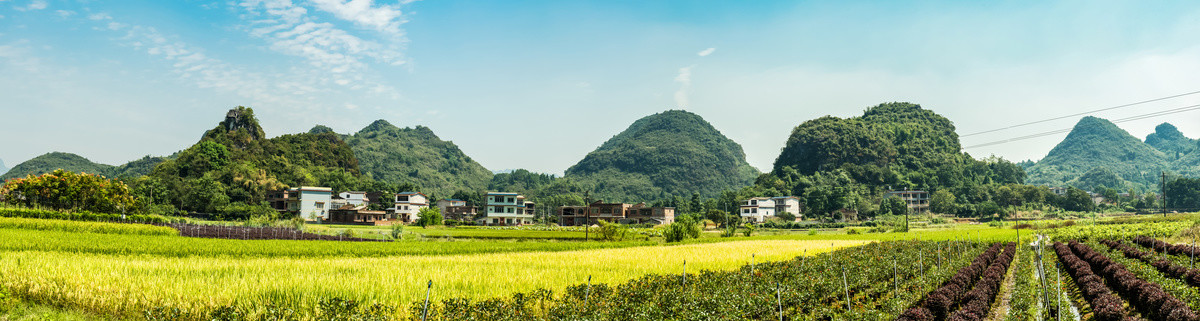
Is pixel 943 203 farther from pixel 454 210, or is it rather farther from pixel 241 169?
pixel 241 169

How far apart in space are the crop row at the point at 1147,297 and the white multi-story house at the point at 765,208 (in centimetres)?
8431

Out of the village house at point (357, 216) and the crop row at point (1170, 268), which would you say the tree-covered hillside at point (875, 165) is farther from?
the crop row at point (1170, 268)

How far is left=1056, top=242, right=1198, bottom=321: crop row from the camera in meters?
11.2

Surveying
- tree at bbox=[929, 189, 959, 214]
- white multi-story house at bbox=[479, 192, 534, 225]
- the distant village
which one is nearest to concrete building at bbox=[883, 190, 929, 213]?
tree at bbox=[929, 189, 959, 214]

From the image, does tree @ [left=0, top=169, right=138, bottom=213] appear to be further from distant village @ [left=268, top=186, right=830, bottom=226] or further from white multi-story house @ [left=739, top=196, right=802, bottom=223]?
white multi-story house @ [left=739, top=196, right=802, bottom=223]

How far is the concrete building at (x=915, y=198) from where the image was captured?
121500mm

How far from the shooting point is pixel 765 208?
107812mm

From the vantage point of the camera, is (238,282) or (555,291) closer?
(238,282)

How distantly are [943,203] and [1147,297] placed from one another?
114303mm

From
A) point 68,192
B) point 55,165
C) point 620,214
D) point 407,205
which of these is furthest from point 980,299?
point 55,165

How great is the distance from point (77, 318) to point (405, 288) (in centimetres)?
526

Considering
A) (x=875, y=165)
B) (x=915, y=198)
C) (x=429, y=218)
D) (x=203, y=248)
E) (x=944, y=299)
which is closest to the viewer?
(x=944, y=299)

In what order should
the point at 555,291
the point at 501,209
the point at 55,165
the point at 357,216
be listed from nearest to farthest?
the point at 555,291
the point at 357,216
the point at 501,209
the point at 55,165

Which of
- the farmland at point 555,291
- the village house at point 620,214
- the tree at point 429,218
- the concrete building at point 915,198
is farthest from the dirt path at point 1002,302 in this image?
the concrete building at point 915,198
